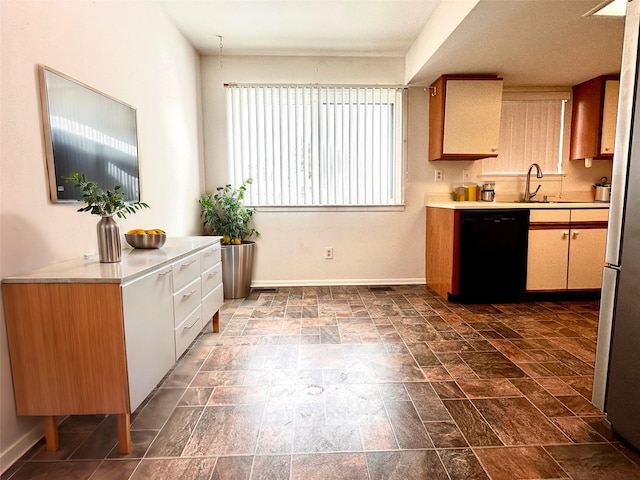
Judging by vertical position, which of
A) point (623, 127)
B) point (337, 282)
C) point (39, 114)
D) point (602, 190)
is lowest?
point (337, 282)

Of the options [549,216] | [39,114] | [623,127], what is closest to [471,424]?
[623,127]

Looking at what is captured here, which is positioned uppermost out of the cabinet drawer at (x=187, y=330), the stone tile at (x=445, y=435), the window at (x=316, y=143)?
the window at (x=316, y=143)

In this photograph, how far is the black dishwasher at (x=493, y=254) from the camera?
3.33 m

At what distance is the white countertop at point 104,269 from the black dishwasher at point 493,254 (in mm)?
2502

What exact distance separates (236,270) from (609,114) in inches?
165

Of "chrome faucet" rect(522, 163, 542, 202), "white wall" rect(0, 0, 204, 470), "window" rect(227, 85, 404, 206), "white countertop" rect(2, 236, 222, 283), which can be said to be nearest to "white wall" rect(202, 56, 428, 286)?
"window" rect(227, 85, 404, 206)

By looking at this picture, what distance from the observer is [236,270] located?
12.0 ft

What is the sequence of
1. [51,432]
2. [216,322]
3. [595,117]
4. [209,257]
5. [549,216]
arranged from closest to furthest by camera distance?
[51,432], [209,257], [216,322], [549,216], [595,117]

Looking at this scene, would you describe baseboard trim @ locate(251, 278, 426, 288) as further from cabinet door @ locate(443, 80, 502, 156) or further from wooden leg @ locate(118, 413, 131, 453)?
wooden leg @ locate(118, 413, 131, 453)

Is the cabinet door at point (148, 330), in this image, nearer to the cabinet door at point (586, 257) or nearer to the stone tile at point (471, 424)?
the stone tile at point (471, 424)

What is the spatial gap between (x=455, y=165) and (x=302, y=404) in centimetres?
330

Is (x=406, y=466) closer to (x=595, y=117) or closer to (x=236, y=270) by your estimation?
(x=236, y=270)

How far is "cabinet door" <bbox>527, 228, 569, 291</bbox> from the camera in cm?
338

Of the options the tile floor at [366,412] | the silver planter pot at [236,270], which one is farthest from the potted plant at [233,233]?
the tile floor at [366,412]
